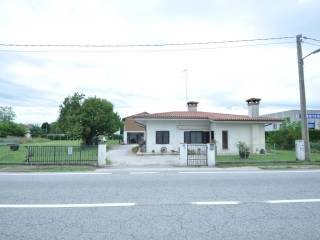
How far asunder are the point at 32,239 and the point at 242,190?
5.48 metres

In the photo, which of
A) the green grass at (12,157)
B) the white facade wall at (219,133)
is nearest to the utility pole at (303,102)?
the white facade wall at (219,133)

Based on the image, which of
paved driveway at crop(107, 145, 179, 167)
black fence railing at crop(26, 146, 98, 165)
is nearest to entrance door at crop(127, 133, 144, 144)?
paved driveway at crop(107, 145, 179, 167)

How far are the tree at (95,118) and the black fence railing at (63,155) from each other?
695 inches

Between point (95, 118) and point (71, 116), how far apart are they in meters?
3.04

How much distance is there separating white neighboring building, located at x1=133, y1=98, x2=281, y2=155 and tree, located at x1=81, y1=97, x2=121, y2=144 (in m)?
11.5

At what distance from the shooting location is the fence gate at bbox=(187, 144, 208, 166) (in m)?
15.2

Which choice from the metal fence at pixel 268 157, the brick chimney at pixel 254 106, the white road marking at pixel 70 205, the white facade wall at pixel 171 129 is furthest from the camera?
the brick chimney at pixel 254 106

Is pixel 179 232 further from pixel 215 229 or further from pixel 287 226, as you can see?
pixel 287 226

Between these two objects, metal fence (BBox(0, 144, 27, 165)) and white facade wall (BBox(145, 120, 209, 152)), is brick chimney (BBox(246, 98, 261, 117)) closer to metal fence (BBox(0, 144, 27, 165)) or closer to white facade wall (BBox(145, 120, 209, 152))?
white facade wall (BBox(145, 120, 209, 152))

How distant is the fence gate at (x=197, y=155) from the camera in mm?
15163

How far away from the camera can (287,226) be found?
4.42m

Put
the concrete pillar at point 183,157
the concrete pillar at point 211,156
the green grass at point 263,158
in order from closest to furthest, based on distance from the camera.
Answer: the concrete pillar at point 211,156 < the concrete pillar at point 183,157 < the green grass at point 263,158

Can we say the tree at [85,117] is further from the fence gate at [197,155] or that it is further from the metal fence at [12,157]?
the fence gate at [197,155]

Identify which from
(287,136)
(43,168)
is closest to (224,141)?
(287,136)
